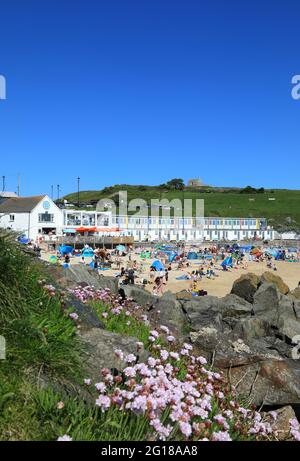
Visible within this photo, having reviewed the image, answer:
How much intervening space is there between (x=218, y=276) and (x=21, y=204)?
3702cm

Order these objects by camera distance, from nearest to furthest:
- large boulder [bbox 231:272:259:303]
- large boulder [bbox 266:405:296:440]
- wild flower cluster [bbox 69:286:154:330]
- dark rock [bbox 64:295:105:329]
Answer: large boulder [bbox 266:405:296:440] < dark rock [bbox 64:295:105:329] < wild flower cluster [bbox 69:286:154:330] < large boulder [bbox 231:272:259:303]

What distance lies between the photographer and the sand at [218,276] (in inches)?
1423

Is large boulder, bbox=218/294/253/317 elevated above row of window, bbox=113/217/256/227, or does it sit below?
below

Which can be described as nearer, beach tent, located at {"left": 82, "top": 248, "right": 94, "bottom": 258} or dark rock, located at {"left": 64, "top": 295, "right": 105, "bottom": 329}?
dark rock, located at {"left": 64, "top": 295, "right": 105, "bottom": 329}

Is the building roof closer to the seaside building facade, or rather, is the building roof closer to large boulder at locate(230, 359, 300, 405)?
the seaside building facade

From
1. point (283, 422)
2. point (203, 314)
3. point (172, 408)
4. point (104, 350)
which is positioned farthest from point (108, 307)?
point (203, 314)

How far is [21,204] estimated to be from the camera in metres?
68.4

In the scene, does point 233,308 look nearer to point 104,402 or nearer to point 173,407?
point 173,407

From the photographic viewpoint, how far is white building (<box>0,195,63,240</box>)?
6594 cm

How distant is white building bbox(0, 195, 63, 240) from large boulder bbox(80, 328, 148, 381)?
60954mm

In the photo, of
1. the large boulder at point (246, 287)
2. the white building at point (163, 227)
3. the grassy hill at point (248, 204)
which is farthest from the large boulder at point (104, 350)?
the grassy hill at point (248, 204)

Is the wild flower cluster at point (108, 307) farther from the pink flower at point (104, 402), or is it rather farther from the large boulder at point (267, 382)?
the pink flower at point (104, 402)

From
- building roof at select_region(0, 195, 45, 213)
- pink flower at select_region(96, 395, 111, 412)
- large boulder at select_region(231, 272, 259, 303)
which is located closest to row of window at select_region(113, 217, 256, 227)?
building roof at select_region(0, 195, 45, 213)

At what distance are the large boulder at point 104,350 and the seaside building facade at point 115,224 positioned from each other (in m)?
49.6
